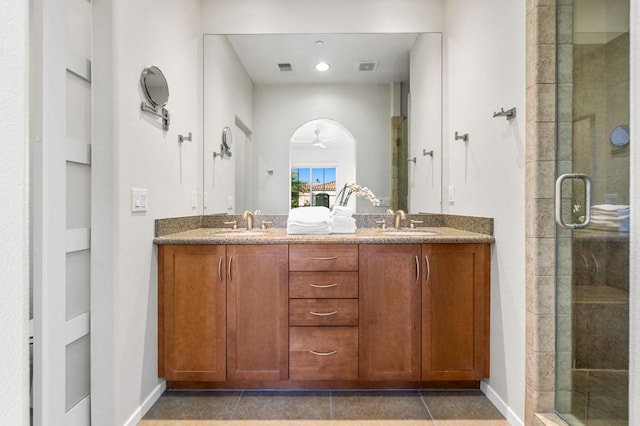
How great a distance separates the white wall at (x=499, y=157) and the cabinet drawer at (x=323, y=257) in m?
0.77

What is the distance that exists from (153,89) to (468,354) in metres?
2.19

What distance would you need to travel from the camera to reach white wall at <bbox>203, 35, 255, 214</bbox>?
8.82ft

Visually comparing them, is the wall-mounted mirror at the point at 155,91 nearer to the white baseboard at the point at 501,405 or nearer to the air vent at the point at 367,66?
the air vent at the point at 367,66

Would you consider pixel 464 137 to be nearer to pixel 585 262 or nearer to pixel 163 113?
pixel 585 262

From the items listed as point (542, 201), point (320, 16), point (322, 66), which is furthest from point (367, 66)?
point (542, 201)

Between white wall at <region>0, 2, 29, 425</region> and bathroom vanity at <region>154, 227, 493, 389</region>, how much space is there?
135 cm

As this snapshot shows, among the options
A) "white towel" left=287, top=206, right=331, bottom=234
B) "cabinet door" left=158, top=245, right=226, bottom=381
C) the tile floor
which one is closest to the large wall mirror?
"white towel" left=287, top=206, right=331, bottom=234

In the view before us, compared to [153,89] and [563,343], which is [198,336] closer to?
[153,89]

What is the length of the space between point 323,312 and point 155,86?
1490 millimetres

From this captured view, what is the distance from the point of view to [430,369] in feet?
6.73

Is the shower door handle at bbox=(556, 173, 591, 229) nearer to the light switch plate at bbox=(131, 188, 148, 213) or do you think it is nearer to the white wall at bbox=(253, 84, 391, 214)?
the white wall at bbox=(253, 84, 391, 214)

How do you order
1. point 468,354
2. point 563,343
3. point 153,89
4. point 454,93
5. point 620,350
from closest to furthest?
1. point 620,350
2. point 563,343
3. point 153,89
4. point 468,354
5. point 454,93

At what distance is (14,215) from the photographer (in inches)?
27.0

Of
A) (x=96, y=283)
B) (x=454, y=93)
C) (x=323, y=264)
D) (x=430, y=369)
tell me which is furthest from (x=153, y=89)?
(x=430, y=369)
